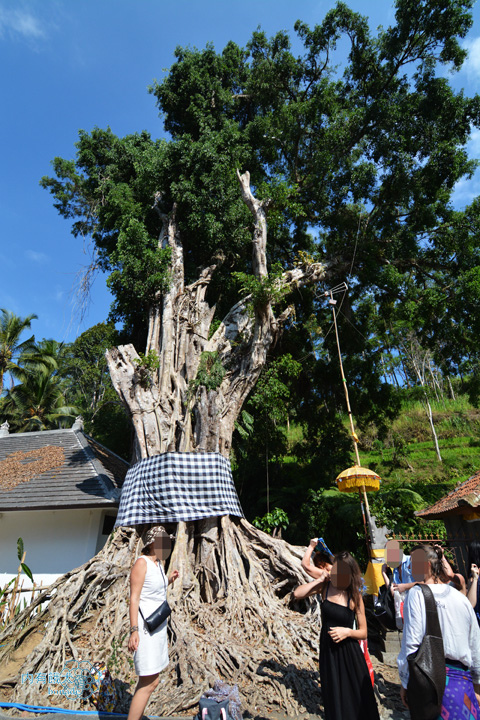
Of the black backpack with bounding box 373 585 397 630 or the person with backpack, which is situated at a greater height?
the person with backpack

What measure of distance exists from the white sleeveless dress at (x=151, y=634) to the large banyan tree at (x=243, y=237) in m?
2.06

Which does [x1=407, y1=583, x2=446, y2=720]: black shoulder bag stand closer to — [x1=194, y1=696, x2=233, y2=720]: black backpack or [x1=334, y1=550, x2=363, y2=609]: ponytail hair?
[x1=334, y1=550, x2=363, y2=609]: ponytail hair

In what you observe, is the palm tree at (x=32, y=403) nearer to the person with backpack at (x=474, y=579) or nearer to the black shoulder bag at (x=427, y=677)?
the person with backpack at (x=474, y=579)

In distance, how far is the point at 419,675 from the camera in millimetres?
2412

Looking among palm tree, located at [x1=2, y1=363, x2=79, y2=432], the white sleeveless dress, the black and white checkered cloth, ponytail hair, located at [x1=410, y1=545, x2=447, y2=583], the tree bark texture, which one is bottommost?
the white sleeveless dress

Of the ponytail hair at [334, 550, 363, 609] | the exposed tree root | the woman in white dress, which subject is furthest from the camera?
the exposed tree root

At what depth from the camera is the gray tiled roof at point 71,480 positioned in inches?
353

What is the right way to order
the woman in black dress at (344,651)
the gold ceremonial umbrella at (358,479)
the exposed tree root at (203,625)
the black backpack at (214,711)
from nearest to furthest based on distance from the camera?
the woman in black dress at (344,651), the black backpack at (214,711), the exposed tree root at (203,625), the gold ceremonial umbrella at (358,479)

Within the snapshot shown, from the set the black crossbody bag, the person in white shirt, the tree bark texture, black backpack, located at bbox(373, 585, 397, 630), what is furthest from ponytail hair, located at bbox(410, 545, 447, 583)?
the tree bark texture

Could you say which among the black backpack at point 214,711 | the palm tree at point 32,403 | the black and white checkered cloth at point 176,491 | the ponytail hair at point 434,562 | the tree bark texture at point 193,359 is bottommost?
the black backpack at point 214,711

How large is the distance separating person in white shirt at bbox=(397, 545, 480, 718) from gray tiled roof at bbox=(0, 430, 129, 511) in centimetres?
719

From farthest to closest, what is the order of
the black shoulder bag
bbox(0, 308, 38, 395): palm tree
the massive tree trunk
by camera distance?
bbox(0, 308, 38, 395): palm tree < the massive tree trunk < the black shoulder bag

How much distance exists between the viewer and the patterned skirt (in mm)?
2416

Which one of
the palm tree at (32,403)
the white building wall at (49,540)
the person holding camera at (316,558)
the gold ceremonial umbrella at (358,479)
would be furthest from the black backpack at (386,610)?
the palm tree at (32,403)
